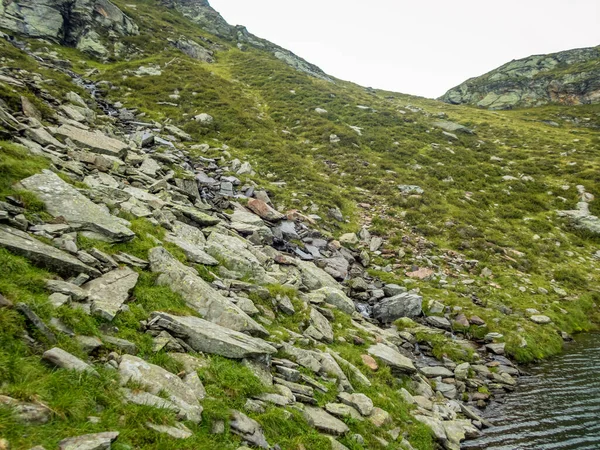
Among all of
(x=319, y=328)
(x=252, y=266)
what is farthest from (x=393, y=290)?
(x=252, y=266)

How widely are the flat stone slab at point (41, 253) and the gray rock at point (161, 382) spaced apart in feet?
9.40

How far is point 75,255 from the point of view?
331 inches

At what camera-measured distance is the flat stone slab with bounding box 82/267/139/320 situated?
7266 millimetres

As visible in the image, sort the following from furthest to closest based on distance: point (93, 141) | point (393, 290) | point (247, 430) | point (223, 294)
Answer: point (393, 290) → point (93, 141) → point (223, 294) → point (247, 430)

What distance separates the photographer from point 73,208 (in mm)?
9969

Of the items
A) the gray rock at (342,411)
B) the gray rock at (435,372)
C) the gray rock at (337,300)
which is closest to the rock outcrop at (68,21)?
the gray rock at (337,300)

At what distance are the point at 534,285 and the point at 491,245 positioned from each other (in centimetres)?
421

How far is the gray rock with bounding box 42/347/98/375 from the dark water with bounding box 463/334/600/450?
11.4m

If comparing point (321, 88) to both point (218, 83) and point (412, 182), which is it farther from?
point (412, 182)

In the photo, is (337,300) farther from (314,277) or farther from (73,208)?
(73,208)

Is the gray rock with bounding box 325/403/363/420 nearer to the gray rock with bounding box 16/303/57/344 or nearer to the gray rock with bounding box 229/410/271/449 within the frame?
the gray rock with bounding box 229/410/271/449

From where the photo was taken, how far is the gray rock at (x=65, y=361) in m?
5.39

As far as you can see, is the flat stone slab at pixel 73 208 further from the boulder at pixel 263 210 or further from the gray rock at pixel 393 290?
the gray rock at pixel 393 290

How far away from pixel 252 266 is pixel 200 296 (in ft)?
12.8
